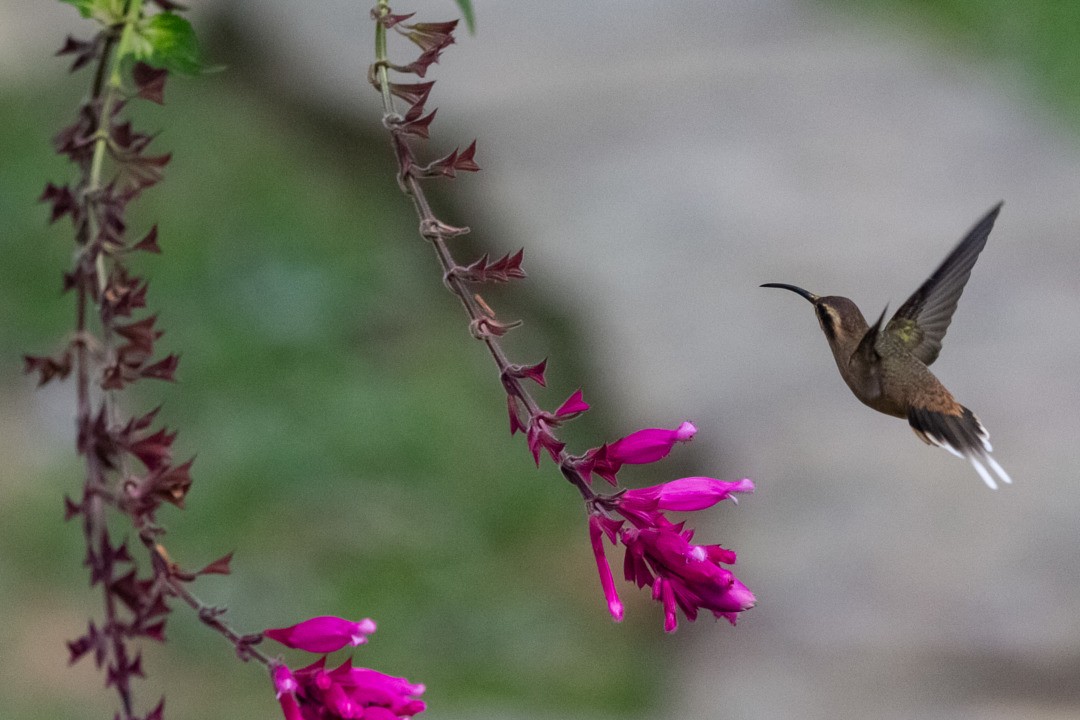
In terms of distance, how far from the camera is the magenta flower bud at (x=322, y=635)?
1072 mm

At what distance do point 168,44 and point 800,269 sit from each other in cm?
402

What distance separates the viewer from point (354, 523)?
4660mm

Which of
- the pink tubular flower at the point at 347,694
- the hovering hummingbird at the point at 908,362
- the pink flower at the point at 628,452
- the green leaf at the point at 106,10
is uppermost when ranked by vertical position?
the green leaf at the point at 106,10

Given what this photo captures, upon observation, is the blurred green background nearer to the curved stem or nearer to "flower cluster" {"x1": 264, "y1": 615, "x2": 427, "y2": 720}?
"flower cluster" {"x1": 264, "y1": 615, "x2": 427, "y2": 720}

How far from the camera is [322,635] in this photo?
109 centimetres

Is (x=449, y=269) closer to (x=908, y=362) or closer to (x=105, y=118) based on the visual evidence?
(x=105, y=118)

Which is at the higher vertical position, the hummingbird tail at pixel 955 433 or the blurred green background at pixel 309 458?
the blurred green background at pixel 309 458

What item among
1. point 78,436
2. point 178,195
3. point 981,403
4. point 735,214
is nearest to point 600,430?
point 735,214

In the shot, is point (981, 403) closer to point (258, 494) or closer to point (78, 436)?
point (258, 494)

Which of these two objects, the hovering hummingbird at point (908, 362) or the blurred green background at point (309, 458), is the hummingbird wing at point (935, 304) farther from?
the blurred green background at point (309, 458)

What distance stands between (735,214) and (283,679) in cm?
466

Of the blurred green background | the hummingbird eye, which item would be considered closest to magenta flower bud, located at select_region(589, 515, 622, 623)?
the hummingbird eye

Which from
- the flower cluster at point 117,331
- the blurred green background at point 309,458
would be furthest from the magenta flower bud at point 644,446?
the blurred green background at point 309,458

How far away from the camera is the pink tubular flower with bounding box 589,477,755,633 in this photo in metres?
0.95
